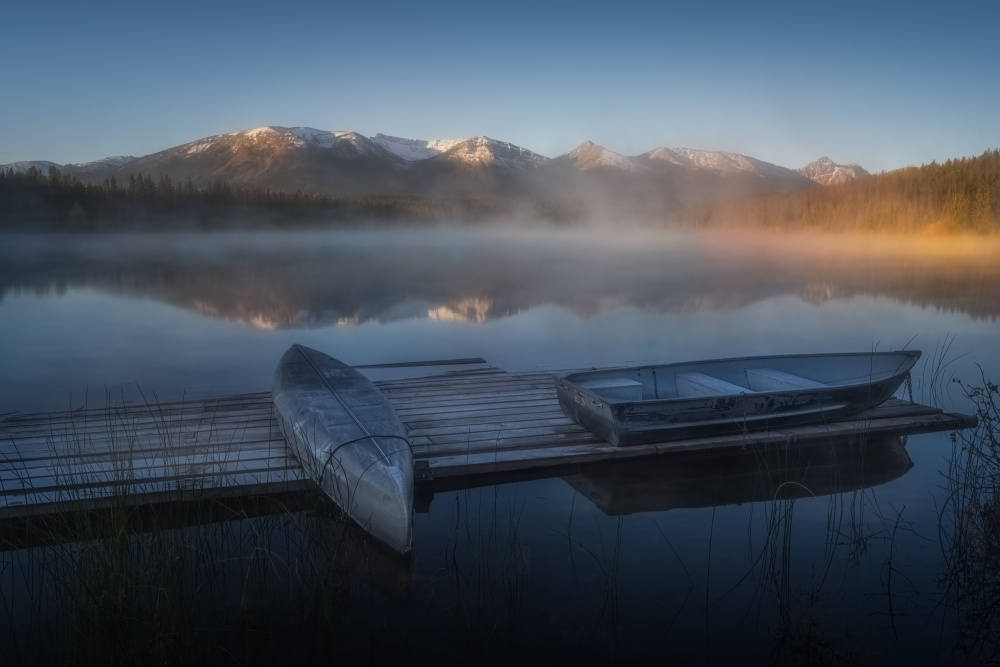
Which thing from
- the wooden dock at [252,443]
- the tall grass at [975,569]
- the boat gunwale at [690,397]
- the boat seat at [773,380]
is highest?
the boat gunwale at [690,397]

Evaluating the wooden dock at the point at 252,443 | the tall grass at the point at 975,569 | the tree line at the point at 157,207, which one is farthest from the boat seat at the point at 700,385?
the tree line at the point at 157,207

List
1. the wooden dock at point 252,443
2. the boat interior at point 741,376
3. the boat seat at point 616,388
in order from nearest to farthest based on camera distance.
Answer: the wooden dock at point 252,443, the boat seat at point 616,388, the boat interior at point 741,376

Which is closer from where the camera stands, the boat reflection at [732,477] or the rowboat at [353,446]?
the rowboat at [353,446]

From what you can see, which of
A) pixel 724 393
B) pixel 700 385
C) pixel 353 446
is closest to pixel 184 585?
pixel 353 446

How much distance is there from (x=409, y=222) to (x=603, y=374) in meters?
65.1

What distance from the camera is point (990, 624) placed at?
400cm

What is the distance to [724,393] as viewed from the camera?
6.63 meters

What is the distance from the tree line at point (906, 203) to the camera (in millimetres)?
39125

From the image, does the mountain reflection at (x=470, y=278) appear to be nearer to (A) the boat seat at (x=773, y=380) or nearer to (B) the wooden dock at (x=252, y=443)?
(B) the wooden dock at (x=252, y=443)

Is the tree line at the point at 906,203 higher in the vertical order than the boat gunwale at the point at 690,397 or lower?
higher

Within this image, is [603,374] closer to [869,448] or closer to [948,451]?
[869,448]

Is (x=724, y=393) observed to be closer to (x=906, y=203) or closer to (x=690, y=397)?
(x=690, y=397)

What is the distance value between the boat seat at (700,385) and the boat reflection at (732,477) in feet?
2.06

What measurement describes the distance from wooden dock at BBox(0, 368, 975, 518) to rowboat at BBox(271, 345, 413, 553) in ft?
1.02
